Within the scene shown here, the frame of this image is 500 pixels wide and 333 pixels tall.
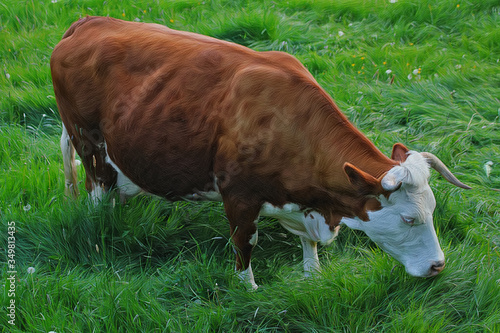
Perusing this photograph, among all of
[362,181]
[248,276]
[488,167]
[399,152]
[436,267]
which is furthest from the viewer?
[488,167]

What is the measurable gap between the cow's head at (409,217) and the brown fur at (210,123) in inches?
2.9

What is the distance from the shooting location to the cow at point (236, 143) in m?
3.00

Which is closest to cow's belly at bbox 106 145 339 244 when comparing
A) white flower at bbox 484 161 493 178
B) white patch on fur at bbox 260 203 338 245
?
white patch on fur at bbox 260 203 338 245

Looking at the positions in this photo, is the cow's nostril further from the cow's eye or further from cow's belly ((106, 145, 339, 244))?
cow's belly ((106, 145, 339, 244))

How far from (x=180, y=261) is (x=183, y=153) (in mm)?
613

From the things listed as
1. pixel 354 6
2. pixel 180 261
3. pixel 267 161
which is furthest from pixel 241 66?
pixel 354 6

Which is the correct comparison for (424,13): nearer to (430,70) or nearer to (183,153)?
(430,70)

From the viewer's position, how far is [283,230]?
3969 millimetres

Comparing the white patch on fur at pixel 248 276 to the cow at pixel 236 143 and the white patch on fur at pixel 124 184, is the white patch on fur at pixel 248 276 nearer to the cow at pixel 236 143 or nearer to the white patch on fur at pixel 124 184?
the cow at pixel 236 143

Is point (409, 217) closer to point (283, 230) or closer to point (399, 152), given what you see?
point (399, 152)

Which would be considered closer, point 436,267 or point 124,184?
point 436,267

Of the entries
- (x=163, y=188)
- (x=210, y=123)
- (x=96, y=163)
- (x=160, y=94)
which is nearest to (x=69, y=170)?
(x=96, y=163)

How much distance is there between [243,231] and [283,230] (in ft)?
2.11

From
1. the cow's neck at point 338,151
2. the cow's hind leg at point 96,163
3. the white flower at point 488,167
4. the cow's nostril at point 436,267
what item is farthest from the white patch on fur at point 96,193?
the white flower at point 488,167
